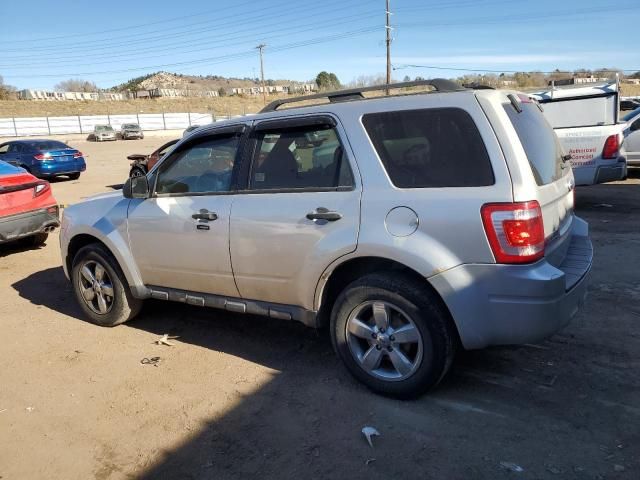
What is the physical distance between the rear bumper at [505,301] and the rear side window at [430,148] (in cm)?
52

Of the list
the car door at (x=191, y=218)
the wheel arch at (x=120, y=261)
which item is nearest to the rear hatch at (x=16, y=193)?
the wheel arch at (x=120, y=261)

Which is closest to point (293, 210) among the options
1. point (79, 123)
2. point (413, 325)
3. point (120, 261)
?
point (413, 325)

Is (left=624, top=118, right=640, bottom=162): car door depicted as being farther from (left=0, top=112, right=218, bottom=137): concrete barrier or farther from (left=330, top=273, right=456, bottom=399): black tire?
(left=0, top=112, right=218, bottom=137): concrete barrier

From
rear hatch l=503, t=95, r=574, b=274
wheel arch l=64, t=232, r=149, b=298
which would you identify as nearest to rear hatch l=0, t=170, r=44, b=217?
wheel arch l=64, t=232, r=149, b=298

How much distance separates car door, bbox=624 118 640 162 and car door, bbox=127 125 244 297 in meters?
10.7

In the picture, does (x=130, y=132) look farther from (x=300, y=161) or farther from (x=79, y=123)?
(x=300, y=161)

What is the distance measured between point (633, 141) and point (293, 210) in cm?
1094

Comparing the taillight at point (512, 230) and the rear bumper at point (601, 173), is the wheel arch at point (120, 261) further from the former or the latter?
the rear bumper at point (601, 173)

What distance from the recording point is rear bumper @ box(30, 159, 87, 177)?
17391 millimetres

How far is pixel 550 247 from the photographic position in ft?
10.4

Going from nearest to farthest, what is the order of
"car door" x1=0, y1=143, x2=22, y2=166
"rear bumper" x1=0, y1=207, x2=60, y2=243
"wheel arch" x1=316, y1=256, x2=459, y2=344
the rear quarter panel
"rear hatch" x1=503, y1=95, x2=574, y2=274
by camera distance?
"rear hatch" x1=503, y1=95, x2=574, y2=274 → "wheel arch" x1=316, y1=256, x2=459, y2=344 → the rear quarter panel → "rear bumper" x1=0, y1=207, x2=60, y2=243 → "car door" x1=0, y1=143, x2=22, y2=166

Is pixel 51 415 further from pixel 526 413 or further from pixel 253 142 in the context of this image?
pixel 526 413

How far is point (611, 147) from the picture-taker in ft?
29.4

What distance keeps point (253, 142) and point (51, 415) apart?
90.0 inches
